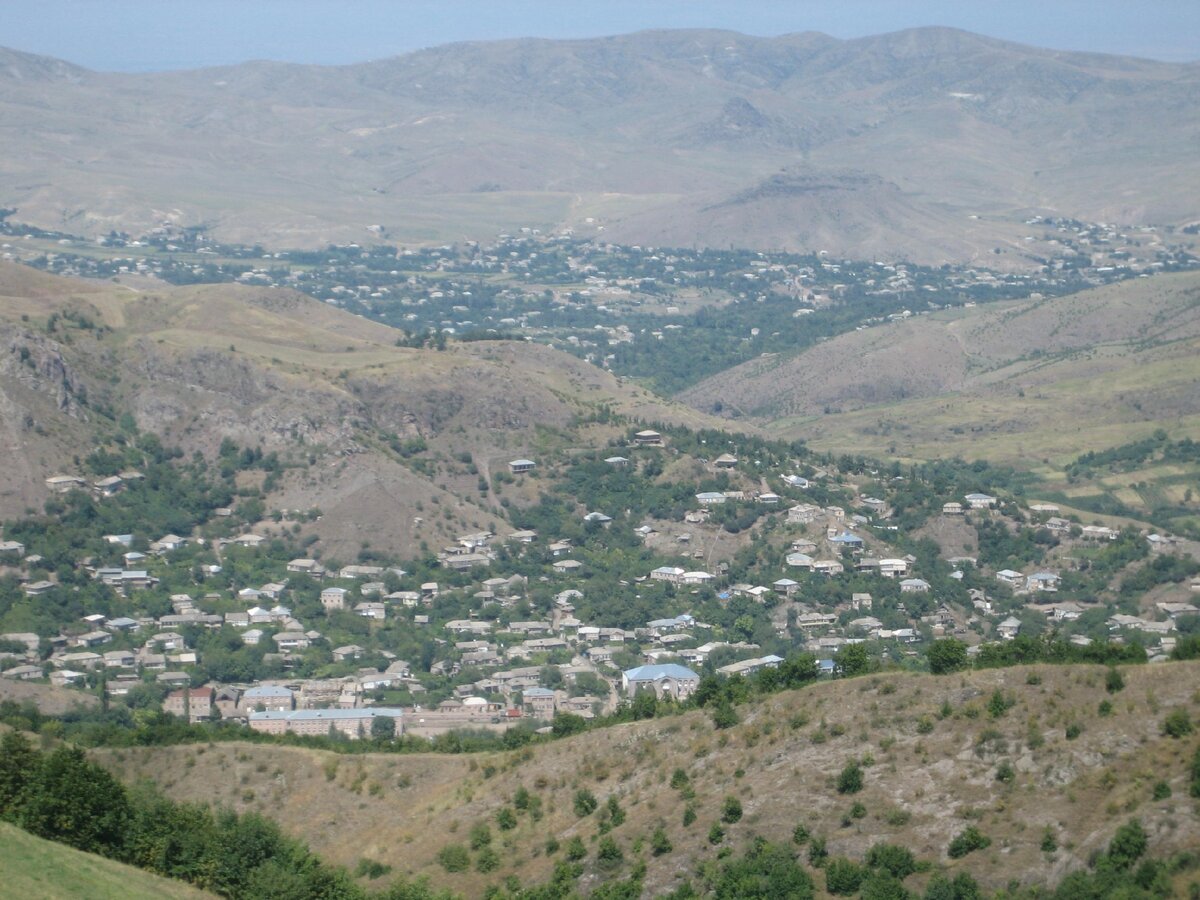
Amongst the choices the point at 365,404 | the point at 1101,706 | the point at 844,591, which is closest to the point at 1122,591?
the point at 844,591

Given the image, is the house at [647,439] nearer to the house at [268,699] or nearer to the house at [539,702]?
the house at [539,702]

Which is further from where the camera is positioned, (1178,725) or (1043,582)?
(1043,582)

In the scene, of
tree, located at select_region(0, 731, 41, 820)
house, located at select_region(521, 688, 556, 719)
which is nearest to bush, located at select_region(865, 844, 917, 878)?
tree, located at select_region(0, 731, 41, 820)

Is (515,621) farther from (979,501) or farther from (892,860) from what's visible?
(892,860)

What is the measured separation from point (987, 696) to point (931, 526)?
2477 inches

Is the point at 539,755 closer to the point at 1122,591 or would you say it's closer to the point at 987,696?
the point at 987,696

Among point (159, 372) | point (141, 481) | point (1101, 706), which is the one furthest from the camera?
point (159, 372)

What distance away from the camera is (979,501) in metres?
115

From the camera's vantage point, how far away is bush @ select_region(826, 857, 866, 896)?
Answer: 4312 centimetres

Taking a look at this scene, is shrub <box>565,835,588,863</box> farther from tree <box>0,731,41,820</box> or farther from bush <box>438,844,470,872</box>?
tree <box>0,731,41,820</box>

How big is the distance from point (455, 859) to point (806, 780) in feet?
30.4

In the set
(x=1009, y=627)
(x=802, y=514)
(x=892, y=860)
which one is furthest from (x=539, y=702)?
(x=892, y=860)

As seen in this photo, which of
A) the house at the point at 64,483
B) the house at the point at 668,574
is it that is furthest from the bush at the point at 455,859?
the house at the point at 64,483

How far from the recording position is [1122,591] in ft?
326
